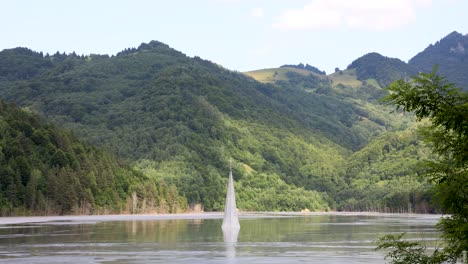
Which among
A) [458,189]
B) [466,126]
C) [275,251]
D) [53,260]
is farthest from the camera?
[275,251]

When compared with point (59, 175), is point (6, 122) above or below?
above

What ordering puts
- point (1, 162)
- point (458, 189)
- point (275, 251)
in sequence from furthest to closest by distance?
point (1, 162) → point (275, 251) → point (458, 189)

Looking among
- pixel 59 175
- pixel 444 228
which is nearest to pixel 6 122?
pixel 59 175

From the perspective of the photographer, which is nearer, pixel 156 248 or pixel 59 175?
pixel 156 248

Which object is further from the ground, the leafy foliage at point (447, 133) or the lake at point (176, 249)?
the leafy foliage at point (447, 133)

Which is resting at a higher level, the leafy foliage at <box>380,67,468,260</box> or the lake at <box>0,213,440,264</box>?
the leafy foliage at <box>380,67,468,260</box>

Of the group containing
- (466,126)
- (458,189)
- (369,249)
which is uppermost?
(466,126)

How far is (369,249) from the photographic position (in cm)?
8319

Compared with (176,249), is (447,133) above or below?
above

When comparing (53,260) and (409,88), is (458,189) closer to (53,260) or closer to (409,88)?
(409,88)

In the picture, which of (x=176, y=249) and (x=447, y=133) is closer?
(x=447, y=133)

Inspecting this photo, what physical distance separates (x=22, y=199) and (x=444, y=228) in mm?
153704

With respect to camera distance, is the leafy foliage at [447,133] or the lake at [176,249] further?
the lake at [176,249]

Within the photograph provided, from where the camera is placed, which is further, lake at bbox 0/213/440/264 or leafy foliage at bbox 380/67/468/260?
lake at bbox 0/213/440/264
